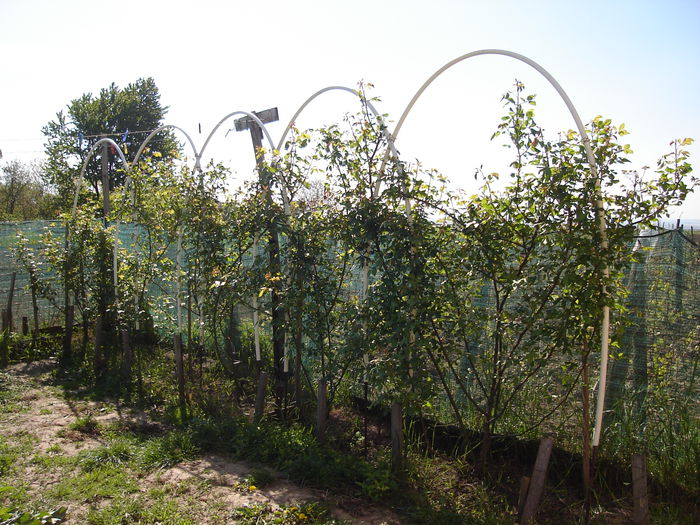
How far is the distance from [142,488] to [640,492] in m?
3.21

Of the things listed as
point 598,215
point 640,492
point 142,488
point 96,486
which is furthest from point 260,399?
point 598,215

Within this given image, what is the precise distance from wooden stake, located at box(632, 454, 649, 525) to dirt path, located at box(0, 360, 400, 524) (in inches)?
52.8

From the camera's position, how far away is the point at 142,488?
12.0ft

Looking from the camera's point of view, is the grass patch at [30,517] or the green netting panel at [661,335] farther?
the green netting panel at [661,335]

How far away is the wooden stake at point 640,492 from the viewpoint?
2.63 metres

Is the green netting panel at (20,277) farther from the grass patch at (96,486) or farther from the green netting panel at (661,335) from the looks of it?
the green netting panel at (661,335)

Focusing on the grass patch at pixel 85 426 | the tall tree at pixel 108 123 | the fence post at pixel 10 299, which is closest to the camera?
the grass patch at pixel 85 426

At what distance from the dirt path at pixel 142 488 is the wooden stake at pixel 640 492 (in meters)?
1.34

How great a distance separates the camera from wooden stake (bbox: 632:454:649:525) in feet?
8.64

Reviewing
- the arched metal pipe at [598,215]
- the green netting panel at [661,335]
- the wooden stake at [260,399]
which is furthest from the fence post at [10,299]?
the green netting panel at [661,335]

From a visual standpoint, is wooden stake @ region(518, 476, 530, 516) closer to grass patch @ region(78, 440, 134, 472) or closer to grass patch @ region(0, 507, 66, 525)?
grass patch @ region(0, 507, 66, 525)

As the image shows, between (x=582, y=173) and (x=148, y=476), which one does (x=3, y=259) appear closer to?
(x=148, y=476)

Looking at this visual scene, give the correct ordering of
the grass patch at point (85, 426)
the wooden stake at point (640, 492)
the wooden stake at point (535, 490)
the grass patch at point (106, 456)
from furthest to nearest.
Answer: the grass patch at point (85, 426), the grass patch at point (106, 456), the wooden stake at point (535, 490), the wooden stake at point (640, 492)

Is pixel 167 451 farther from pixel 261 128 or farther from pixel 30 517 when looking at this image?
pixel 261 128
